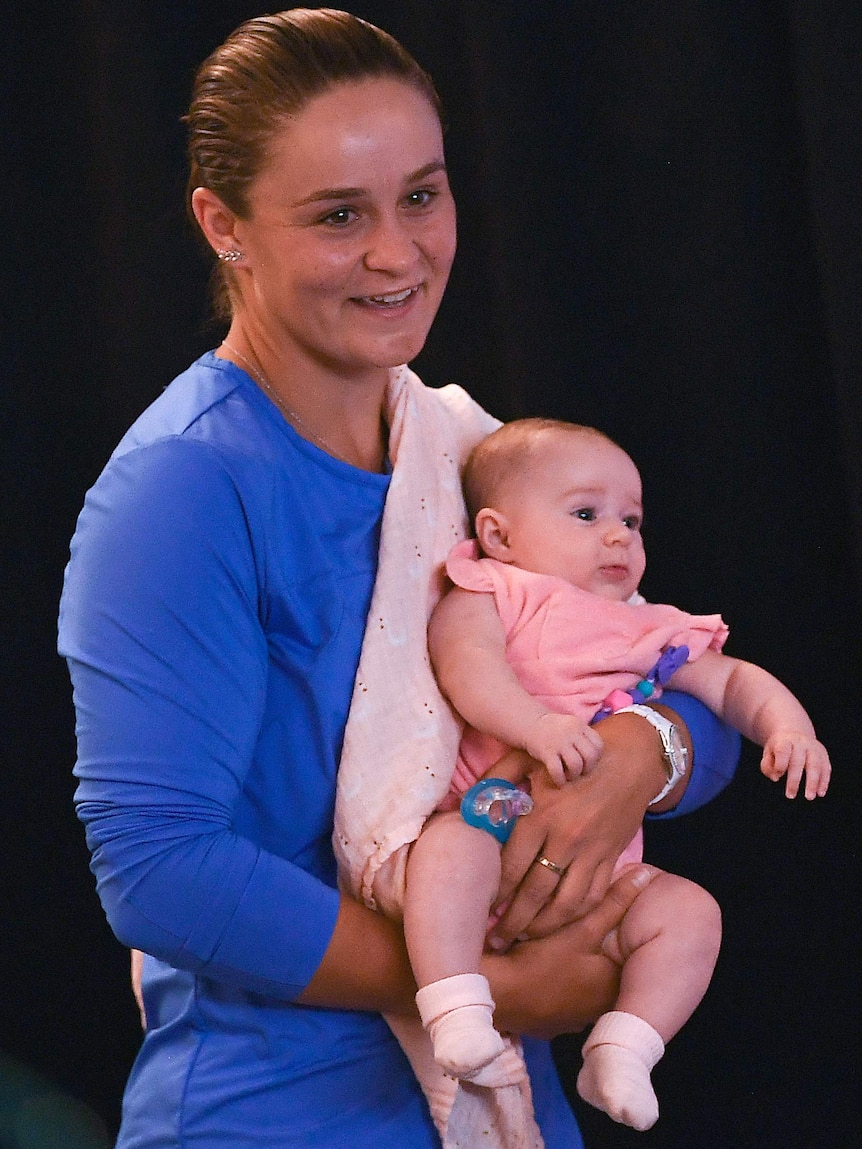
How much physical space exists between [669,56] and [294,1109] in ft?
4.99

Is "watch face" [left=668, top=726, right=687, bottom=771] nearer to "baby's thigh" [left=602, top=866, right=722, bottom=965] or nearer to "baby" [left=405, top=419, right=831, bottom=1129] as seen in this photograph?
"baby" [left=405, top=419, right=831, bottom=1129]

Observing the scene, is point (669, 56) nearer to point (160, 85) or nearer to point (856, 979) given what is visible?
point (160, 85)

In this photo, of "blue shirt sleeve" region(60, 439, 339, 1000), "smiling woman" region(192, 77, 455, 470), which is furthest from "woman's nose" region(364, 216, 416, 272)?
"blue shirt sleeve" region(60, 439, 339, 1000)

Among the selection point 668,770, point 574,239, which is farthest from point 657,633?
point 574,239

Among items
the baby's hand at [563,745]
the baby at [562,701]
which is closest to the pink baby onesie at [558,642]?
the baby at [562,701]

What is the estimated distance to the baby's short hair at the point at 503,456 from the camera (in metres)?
1.74

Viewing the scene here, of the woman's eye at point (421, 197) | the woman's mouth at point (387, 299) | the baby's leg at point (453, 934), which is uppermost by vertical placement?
the woman's eye at point (421, 197)

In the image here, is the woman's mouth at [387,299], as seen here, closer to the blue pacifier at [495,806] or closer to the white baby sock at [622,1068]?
the blue pacifier at [495,806]

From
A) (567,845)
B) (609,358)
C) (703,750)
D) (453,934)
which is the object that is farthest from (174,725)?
(609,358)

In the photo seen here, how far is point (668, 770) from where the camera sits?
1.62m

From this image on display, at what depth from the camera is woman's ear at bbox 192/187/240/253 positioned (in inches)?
59.9

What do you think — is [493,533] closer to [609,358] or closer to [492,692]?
[492,692]

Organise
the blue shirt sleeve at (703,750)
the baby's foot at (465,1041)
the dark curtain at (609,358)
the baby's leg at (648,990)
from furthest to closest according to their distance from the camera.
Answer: the dark curtain at (609,358) < the blue shirt sleeve at (703,750) < the baby's leg at (648,990) < the baby's foot at (465,1041)

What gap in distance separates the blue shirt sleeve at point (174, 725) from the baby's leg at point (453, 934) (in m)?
0.10
